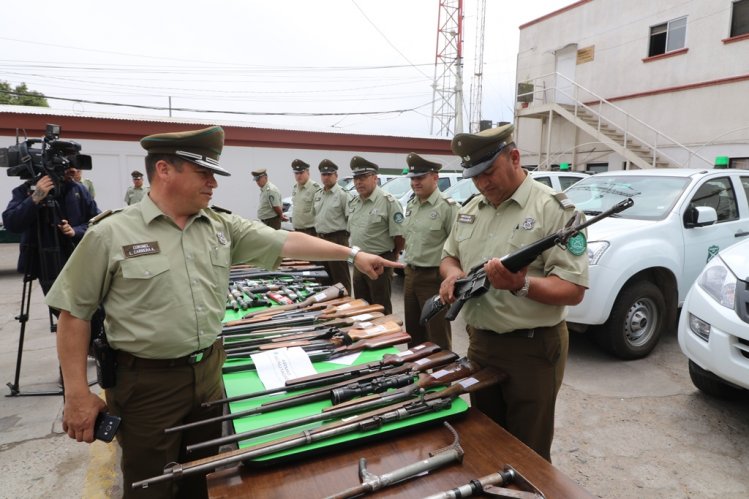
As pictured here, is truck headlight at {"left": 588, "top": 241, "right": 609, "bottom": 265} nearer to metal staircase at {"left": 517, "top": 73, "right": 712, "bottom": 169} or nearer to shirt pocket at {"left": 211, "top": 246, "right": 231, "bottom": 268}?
shirt pocket at {"left": 211, "top": 246, "right": 231, "bottom": 268}

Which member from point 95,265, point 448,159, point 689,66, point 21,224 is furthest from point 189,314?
point 448,159

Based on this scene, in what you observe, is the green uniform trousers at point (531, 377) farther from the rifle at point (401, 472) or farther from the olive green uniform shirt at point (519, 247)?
the rifle at point (401, 472)

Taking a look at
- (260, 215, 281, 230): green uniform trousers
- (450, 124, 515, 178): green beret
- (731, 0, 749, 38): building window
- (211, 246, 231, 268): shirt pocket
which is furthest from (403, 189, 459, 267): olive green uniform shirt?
(731, 0, 749, 38): building window

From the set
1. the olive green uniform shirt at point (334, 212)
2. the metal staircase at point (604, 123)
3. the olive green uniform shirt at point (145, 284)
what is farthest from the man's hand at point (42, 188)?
the metal staircase at point (604, 123)

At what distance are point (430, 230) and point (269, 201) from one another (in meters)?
5.54

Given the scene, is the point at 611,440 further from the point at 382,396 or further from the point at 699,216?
the point at 699,216

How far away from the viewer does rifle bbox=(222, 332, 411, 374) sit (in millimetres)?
2368

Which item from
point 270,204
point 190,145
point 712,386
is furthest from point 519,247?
point 270,204

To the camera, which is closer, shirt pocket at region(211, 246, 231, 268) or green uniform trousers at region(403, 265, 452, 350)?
shirt pocket at region(211, 246, 231, 268)

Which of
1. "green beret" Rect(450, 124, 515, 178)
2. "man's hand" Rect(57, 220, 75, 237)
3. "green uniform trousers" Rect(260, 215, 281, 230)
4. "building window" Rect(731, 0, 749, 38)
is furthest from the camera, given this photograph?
"building window" Rect(731, 0, 749, 38)

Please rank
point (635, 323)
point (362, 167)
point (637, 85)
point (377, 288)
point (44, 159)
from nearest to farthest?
point (44, 159) < point (635, 323) < point (377, 288) < point (362, 167) < point (637, 85)

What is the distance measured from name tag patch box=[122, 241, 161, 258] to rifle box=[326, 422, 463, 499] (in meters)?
1.14

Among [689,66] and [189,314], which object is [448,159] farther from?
[189,314]

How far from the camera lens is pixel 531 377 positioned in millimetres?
2096
